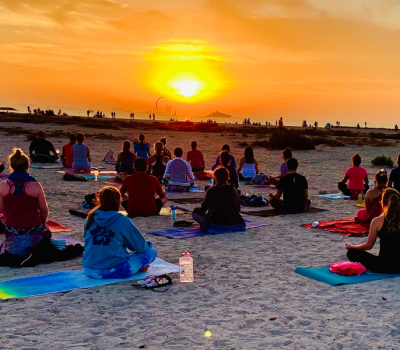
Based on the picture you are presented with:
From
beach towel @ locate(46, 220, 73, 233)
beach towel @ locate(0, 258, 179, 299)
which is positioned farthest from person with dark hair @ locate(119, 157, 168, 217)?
beach towel @ locate(0, 258, 179, 299)

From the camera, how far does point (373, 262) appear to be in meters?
5.99

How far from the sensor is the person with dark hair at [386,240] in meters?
5.52

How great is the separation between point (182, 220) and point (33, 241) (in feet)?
10.2

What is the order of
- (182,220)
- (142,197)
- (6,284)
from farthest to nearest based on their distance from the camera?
(142,197)
(182,220)
(6,284)

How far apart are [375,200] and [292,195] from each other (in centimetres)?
211

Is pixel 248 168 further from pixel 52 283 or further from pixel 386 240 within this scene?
pixel 52 283

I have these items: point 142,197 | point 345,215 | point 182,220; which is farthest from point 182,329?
point 345,215

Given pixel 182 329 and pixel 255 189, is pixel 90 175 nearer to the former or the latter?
pixel 255 189

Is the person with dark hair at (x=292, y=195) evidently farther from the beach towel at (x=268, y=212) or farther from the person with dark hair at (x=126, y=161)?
the person with dark hair at (x=126, y=161)

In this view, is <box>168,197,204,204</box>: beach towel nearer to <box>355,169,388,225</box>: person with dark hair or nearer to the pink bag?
<box>355,169,388,225</box>: person with dark hair

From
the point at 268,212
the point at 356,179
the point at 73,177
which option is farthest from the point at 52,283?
the point at 73,177

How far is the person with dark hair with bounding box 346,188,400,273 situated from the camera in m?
5.52

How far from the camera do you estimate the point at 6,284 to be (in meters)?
5.46

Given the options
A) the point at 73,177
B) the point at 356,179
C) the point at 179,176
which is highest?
the point at 356,179
